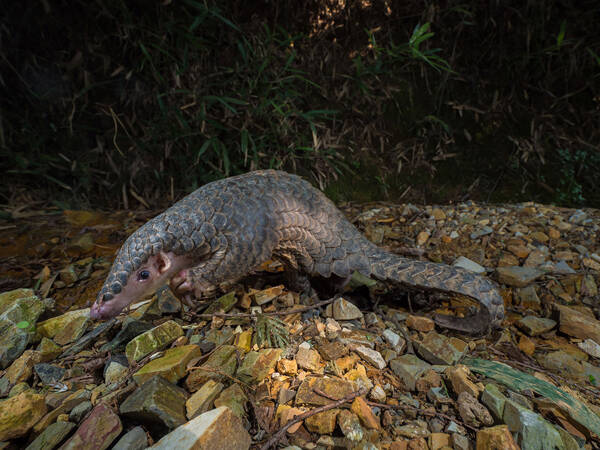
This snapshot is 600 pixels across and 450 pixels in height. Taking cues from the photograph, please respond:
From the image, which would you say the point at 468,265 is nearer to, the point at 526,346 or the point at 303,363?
the point at 526,346

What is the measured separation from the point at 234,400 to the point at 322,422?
297 mm

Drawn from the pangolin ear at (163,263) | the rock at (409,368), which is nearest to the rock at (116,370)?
the pangolin ear at (163,263)

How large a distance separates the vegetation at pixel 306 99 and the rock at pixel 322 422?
1.99 meters

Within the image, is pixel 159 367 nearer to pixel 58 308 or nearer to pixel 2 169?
pixel 58 308

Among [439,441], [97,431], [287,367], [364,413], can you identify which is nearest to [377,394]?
[364,413]

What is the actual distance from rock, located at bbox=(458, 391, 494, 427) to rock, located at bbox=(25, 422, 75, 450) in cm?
125

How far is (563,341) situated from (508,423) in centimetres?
83

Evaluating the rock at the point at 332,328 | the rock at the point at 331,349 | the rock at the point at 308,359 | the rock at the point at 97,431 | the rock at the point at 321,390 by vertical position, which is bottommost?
the rock at the point at 332,328

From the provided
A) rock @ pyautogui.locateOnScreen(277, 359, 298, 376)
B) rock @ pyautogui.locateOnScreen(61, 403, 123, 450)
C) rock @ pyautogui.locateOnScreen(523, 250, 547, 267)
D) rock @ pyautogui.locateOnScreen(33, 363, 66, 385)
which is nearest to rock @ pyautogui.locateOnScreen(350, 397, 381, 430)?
rock @ pyautogui.locateOnScreen(277, 359, 298, 376)

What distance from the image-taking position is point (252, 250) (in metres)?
1.42

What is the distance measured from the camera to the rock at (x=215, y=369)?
1.07 m

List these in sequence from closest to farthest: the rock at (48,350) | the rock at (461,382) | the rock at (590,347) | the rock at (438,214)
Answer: the rock at (461,382) → the rock at (48,350) → the rock at (590,347) → the rock at (438,214)

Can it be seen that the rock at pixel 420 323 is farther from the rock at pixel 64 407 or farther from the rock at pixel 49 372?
the rock at pixel 49 372

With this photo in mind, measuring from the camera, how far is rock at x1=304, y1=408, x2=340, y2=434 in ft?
3.05
